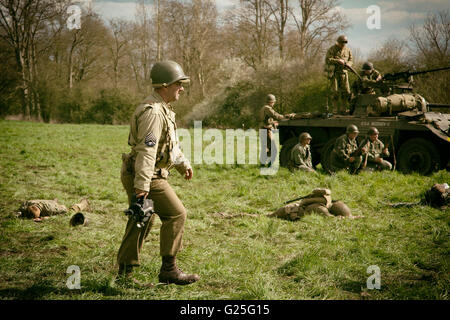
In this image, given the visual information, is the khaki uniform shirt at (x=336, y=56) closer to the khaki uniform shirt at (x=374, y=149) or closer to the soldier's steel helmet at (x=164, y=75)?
the khaki uniform shirt at (x=374, y=149)

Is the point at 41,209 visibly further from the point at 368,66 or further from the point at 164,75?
the point at 368,66

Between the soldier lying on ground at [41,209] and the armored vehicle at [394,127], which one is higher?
the armored vehicle at [394,127]

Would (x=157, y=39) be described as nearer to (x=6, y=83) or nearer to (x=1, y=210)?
(x=6, y=83)

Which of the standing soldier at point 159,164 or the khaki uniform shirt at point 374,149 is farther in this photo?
the khaki uniform shirt at point 374,149

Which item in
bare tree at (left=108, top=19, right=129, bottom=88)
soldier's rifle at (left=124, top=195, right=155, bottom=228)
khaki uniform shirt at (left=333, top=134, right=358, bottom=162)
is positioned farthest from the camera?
bare tree at (left=108, top=19, right=129, bottom=88)

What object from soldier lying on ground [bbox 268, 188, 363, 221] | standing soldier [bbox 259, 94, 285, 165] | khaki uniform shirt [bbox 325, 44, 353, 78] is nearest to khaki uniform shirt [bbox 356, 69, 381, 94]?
khaki uniform shirt [bbox 325, 44, 353, 78]

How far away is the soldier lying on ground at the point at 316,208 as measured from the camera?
7.13 meters

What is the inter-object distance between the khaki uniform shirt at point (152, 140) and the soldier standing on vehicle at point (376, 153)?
824 cm

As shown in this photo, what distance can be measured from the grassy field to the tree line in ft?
59.5

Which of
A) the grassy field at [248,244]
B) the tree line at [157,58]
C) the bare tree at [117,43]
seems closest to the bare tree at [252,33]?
the tree line at [157,58]

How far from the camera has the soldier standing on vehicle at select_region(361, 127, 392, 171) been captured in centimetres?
1113

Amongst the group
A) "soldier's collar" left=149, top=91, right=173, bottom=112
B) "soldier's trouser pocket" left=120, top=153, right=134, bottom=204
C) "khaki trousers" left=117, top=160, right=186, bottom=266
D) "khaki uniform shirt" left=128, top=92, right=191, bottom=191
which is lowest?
"khaki trousers" left=117, top=160, right=186, bottom=266

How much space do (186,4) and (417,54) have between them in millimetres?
22655

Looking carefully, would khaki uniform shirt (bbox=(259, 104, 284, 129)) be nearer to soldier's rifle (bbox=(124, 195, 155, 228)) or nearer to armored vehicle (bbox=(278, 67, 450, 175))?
armored vehicle (bbox=(278, 67, 450, 175))
